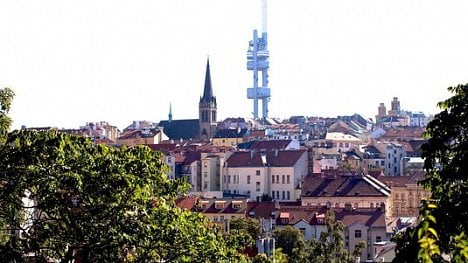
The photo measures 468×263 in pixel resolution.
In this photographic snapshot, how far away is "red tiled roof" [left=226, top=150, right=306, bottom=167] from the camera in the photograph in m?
107

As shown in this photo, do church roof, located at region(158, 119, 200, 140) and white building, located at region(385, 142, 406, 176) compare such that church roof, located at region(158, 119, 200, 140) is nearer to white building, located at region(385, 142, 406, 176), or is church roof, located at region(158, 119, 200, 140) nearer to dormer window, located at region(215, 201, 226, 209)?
white building, located at region(385, 142, 406, 176)

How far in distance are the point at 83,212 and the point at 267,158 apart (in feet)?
296

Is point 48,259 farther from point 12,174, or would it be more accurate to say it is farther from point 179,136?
point 179,136

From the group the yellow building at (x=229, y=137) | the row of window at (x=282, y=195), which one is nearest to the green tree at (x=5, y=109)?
the row of window at (x=282, y=195)

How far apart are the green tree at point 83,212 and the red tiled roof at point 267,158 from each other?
85.9m

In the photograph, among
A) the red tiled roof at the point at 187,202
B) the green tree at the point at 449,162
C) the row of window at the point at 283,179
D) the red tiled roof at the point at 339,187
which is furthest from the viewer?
the row of window at the point at 283,179

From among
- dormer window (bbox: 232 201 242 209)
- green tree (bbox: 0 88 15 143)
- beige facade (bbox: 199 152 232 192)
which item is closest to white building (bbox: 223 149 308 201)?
beige facade (bbox: 199 152 232 192)

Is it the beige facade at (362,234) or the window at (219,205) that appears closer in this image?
the beige facade at (362,234)

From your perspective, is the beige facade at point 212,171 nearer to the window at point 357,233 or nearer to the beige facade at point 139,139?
the window at point 357,233

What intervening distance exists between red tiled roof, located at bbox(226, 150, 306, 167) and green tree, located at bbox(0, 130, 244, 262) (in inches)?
3383

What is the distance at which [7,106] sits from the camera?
20375 millimetres

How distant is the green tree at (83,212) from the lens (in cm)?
1916

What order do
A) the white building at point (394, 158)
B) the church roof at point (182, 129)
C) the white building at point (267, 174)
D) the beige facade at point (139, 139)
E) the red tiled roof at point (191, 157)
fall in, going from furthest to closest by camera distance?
the church roof at point (182, 129), the beige facade at point (139, 139), the white building at point (394, 158), the red tiled roof at point (191, 157), the white building at point (267, 174)

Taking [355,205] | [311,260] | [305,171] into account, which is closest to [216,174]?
[305,171]
